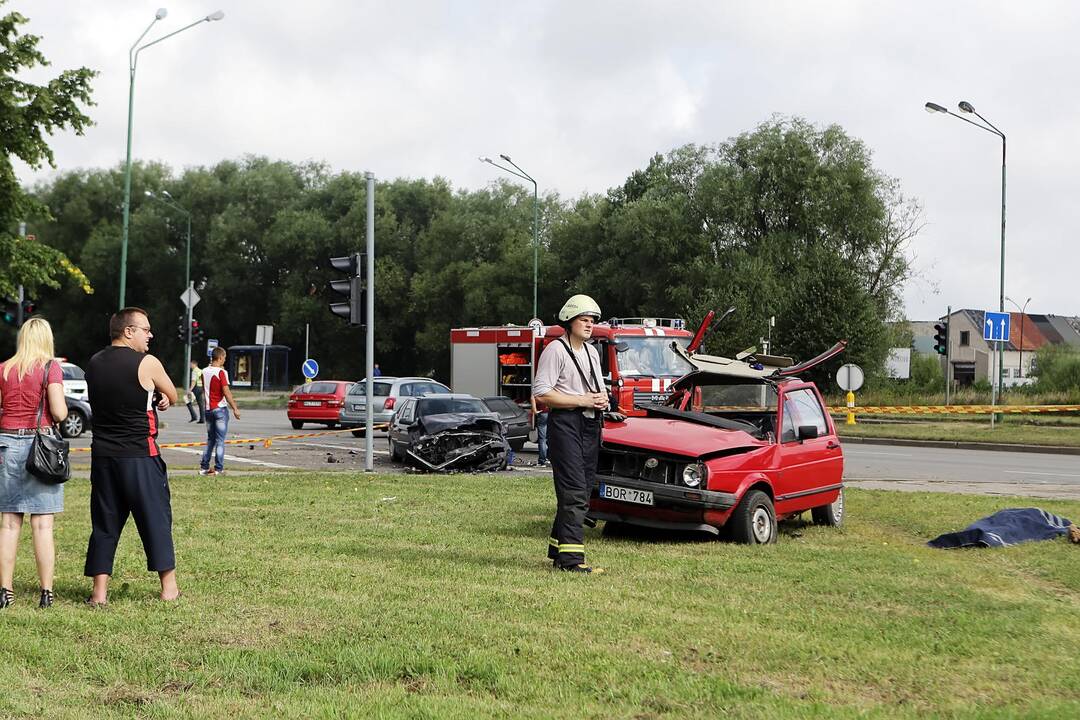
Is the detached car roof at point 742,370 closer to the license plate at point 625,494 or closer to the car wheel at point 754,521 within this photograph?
the car wheel at point 754,521

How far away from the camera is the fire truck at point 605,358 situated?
971 inches

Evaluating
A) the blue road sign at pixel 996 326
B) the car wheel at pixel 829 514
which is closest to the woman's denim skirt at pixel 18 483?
the car wheel at pixel 829 514

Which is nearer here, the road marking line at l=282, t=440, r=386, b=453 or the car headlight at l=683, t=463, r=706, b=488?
the car headlight at l=683, t=463, r=706, b=488

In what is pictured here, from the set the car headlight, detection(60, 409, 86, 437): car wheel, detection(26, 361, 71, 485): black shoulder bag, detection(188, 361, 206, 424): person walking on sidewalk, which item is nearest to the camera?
detection(26, 361, 71, 485): black shoulder bag

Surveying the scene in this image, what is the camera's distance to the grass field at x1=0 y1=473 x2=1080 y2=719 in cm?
507

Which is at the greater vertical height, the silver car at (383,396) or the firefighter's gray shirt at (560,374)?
the firefighter's gray shirt at (560,374)

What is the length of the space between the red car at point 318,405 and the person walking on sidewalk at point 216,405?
649 inches

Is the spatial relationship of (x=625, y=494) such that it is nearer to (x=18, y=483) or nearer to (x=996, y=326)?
(x=18, y=483)

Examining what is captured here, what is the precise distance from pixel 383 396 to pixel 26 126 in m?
11.0

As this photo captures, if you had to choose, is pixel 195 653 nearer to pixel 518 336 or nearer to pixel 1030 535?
pixel 1030 535

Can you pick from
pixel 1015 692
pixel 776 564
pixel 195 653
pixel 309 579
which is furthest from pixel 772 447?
pixel 195 653

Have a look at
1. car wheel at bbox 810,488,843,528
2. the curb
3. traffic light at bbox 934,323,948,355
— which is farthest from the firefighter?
traffic light at bbox 934,323,948,355

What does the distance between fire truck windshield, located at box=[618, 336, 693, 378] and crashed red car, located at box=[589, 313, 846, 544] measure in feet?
42.0

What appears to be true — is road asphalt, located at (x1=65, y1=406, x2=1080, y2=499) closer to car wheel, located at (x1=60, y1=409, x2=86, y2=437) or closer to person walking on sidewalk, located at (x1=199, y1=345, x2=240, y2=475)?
car wheel, located at (x1=60, y1=409, x2=86, y2=437)
